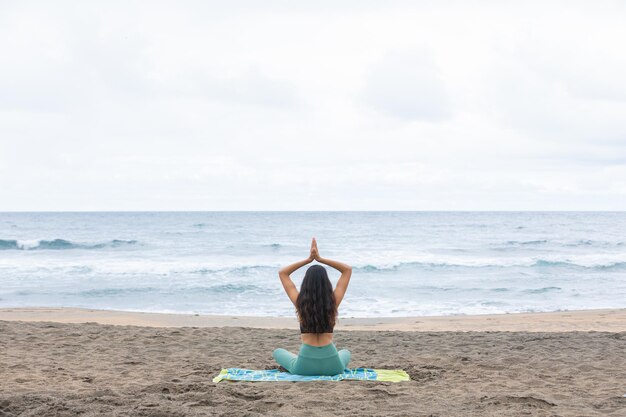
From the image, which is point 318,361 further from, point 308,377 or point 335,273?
point 335,273

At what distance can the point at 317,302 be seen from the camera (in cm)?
616

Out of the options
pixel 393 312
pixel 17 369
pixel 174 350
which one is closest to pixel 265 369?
pixel 174 350

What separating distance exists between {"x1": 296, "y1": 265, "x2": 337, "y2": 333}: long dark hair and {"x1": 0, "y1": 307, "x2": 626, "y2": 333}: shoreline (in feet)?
20.1

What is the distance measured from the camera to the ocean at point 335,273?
18125 millimetres

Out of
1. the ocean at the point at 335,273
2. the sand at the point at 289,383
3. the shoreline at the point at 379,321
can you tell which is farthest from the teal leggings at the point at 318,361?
the ocean at the point at 335,273

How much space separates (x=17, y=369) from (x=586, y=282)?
830 inches

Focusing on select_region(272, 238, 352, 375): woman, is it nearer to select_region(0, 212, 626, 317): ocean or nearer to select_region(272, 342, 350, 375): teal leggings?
select_region(272, 342, 350, 375): teal leggings

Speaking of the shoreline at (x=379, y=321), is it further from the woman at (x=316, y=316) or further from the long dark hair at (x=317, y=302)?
the long dark hair at (x=317, y=302)

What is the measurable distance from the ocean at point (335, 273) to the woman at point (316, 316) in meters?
9.51

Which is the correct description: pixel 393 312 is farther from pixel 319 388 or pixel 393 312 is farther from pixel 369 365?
pixel 319 388

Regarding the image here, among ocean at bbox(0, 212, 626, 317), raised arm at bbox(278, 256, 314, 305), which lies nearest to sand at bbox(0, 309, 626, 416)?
raised arm at bbox(278, 256, 314, 305)

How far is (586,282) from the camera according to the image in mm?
23188

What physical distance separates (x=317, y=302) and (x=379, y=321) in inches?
311

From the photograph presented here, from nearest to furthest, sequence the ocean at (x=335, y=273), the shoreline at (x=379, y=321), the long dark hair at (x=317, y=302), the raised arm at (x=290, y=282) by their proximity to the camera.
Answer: the long dark hair at (x=317, y=302) → the raised arm at (x=290, y=282) → the shoreline at (x=379, y=321) → the ocean at (x=335, y=273)
